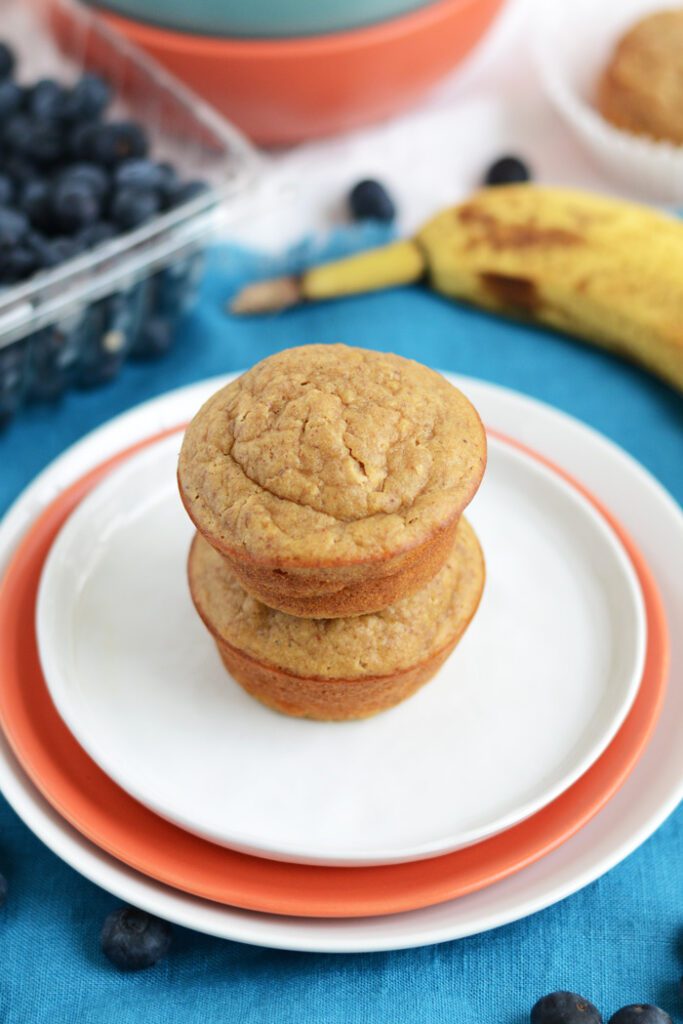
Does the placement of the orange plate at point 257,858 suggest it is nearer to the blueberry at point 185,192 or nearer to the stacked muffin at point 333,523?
the stacked muffin at point 333,523

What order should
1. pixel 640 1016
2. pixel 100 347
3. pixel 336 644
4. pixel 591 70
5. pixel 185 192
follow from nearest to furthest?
pixel 640 1016, pixel 336 644, pixel 100 347, pixel 185 192, pixel 591 70

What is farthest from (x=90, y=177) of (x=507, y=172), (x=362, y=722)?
(x=362, y=722)

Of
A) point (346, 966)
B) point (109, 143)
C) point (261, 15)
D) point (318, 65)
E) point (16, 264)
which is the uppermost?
point (261, 15)

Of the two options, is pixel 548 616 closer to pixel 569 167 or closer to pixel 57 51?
pixel 569 167

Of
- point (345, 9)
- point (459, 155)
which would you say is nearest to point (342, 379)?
point (345, 9)

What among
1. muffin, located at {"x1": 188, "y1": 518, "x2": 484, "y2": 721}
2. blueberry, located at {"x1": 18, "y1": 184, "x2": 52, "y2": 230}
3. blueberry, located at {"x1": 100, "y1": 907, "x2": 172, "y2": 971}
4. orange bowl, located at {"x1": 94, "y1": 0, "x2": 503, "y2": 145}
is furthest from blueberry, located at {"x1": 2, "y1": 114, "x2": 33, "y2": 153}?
blueberry, located at {"x1": 100, "y1": 907, "x2": 172, "y2": 971}

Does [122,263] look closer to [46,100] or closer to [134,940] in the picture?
[46,100]

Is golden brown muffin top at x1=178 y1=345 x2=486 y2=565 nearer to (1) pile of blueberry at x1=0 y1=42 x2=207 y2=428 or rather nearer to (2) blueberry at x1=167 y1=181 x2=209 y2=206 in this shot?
(1) pile of blueberry at x1=0 y1=42 x2=207 y2=428
